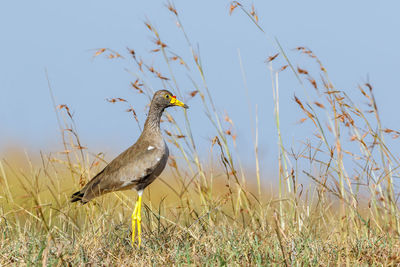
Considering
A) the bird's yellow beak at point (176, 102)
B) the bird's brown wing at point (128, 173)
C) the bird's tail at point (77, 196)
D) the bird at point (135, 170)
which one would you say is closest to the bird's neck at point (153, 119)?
the bird at point (135, 170)

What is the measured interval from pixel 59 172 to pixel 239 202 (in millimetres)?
2100

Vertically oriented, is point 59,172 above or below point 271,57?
below

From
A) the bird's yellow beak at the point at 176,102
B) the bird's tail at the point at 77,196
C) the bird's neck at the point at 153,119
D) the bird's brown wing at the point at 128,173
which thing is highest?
the bird's yellow beak at the point at 176,102

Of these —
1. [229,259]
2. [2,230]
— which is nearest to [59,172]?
[2,230]

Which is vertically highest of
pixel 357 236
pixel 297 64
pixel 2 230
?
pixel 297 64

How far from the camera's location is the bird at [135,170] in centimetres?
605

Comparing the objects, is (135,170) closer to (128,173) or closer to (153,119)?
(128,173)

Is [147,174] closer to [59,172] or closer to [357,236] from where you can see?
[59,172]

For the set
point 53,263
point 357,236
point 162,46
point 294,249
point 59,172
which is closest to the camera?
point 53,263

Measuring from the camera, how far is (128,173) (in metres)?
6.08

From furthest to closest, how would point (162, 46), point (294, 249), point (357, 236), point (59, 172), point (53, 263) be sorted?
point (59, 172) → point (162, 46) → point (357, 236) → point (294, 249) → point (53, 263)

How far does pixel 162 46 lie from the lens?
6.07m

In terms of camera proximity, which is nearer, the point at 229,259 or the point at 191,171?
the point at 229,259

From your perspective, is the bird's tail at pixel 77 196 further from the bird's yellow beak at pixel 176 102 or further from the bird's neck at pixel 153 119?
the bird's yellow beak at pixel 176 102
